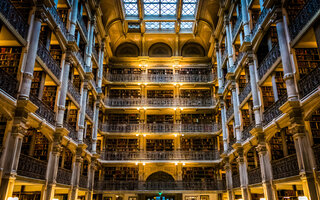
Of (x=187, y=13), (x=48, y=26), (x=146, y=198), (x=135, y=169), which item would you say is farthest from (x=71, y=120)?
(x=187, y=13)

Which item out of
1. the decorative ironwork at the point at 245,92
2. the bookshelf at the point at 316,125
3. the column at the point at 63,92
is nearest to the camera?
the bookshelf at the point at 316,125

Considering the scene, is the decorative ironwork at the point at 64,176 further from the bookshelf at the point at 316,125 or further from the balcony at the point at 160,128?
the bookshelf at the point at 316,125

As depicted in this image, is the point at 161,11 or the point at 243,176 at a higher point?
the point at 161,11

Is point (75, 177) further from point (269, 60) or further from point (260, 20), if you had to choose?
point (260, 20)

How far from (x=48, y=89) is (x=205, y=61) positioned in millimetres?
15033

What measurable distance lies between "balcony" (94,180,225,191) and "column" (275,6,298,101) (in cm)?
1213

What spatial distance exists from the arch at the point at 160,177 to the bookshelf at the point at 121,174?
1200mm

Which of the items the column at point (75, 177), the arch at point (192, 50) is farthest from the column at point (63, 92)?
the arch at point (192, 50)

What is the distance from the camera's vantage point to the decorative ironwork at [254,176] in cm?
1235

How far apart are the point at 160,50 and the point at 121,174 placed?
37.7 ft

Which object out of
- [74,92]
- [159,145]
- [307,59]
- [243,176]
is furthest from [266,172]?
[159,145]

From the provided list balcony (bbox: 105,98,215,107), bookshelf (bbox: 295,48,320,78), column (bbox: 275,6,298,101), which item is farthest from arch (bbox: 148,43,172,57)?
bookshelf (bbox: 295,48,320,78)

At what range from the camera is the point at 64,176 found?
13.0 meters

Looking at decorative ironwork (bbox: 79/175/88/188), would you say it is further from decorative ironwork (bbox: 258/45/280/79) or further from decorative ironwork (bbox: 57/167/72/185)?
decorative ironwork (bbox: 258/45/280/79)
